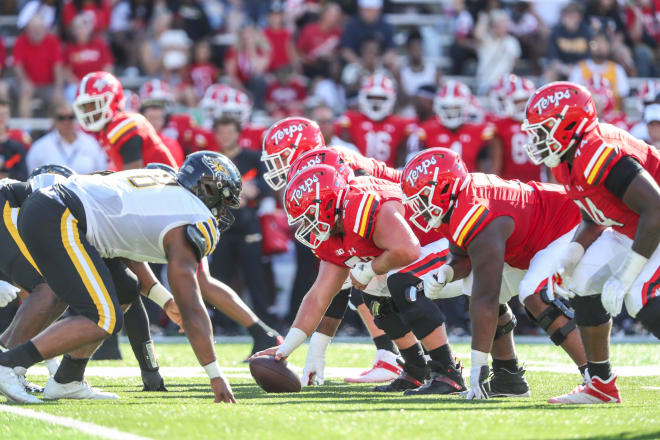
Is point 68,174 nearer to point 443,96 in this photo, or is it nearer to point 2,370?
point 2,370

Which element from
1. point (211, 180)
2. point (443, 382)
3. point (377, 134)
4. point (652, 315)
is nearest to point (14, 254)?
point (211, 180)

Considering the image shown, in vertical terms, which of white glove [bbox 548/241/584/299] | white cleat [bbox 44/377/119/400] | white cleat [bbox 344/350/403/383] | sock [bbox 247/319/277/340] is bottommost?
white cleat [bbox 344/350/403/383]

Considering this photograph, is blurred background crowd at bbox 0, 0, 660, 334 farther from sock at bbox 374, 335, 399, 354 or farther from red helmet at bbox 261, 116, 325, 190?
sock at bbox 374, 335, 399, 354

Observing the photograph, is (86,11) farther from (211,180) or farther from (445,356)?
(445,356)

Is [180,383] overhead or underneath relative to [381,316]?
underneath

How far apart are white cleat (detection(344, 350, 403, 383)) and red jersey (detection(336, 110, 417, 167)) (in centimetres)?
412

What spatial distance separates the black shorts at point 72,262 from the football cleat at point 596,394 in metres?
2.15

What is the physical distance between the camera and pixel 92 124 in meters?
8.48

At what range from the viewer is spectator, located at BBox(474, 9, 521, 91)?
42.7 feet

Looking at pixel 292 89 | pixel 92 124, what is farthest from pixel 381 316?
pixel 292 89

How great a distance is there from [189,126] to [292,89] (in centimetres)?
172

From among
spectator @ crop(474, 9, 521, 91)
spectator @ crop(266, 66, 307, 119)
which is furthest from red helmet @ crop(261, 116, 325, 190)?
spectator @ crop(474, 9, 521, 91)

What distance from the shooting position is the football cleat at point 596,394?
5281 millimetres

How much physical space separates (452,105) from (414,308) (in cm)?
518
